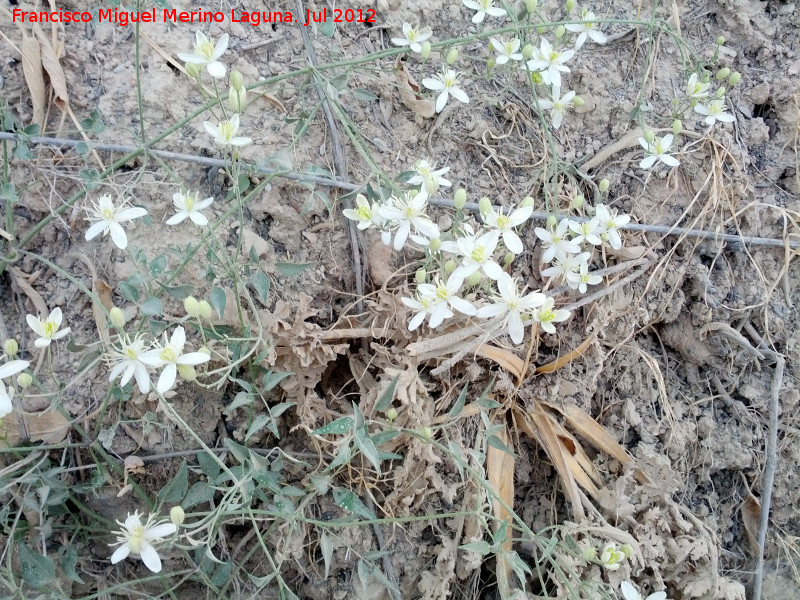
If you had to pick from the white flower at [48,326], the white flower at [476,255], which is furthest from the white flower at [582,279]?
the white flower at [48,326]

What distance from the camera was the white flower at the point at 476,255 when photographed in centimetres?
132

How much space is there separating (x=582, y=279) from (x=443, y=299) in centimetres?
46

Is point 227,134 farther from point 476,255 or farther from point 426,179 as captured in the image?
point 476,255

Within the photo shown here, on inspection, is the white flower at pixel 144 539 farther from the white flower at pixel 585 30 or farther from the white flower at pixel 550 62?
the white flower at pixel 585 30

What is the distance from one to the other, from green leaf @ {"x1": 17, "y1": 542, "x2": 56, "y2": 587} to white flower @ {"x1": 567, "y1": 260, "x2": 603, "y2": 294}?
130cm

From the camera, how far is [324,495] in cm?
153

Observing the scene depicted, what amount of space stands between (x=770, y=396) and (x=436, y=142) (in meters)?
1.18

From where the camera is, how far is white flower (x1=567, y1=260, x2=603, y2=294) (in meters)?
1.59

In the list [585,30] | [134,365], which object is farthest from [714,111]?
[134,365]

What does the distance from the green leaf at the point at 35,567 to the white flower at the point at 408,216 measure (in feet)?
3.13

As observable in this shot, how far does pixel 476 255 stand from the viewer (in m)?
1.33

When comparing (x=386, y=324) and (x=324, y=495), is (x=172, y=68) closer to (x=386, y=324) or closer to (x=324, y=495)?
(x=386, y=324)

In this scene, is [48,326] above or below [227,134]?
below

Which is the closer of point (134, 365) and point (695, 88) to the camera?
point (134, 365)
